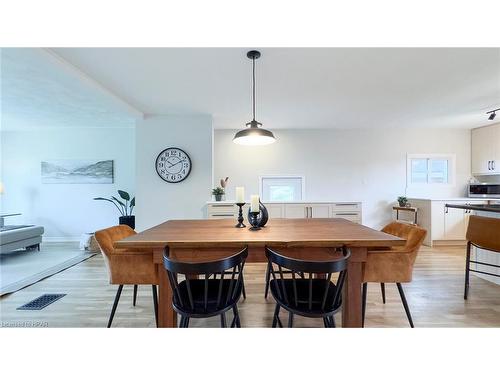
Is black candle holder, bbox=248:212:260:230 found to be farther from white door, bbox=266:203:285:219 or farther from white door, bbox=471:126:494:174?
white door, bbox=471:126:494:174

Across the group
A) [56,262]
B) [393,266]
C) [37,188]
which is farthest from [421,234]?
[37,188]

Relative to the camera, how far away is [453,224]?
4203 millimetres

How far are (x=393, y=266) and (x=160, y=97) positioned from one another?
3.24m

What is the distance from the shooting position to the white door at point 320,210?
3.74 m

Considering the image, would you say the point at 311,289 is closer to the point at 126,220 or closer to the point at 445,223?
the point at 126,220

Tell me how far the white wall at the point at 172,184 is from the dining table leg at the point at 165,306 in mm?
2449

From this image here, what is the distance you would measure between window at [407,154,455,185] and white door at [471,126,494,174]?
43 cm

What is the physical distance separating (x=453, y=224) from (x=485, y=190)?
1.22m

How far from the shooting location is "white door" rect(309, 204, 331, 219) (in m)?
3.74

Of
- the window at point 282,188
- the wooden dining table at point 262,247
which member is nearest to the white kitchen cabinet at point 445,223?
the window at point 282,188
